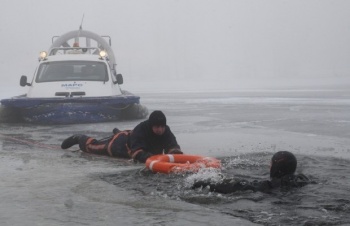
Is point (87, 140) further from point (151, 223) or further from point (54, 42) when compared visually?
point (54, 42)

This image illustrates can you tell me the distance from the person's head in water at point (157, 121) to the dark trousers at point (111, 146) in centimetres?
72

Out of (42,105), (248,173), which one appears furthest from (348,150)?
(42,105)

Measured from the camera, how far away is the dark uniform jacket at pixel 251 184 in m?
5.29

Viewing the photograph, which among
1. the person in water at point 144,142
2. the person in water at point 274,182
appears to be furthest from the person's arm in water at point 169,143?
the person in water at point 274,182

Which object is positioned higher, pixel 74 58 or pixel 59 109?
pixel 74 58

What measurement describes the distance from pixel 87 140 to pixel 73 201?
3578mm

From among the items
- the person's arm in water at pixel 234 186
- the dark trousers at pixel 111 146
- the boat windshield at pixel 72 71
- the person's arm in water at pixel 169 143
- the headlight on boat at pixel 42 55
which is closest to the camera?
the person's arm in water at pixel 234 186

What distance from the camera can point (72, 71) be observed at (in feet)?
48.8

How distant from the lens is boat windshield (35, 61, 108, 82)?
47.8 ft

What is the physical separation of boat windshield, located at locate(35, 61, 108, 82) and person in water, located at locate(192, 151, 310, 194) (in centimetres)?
939

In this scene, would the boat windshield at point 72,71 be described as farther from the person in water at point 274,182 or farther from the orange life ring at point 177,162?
the person in water at point 274,182

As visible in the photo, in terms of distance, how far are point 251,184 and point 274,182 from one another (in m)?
0.27

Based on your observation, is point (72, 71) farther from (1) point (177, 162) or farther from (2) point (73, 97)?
(1) point (177, 162)

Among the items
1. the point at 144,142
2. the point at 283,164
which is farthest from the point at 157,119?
the point at 283,164
